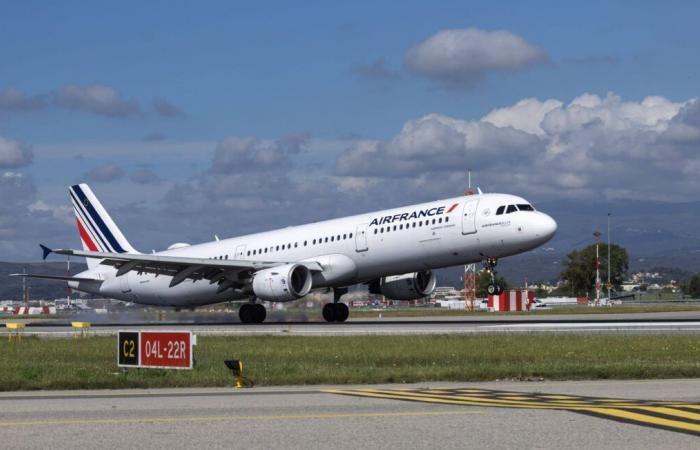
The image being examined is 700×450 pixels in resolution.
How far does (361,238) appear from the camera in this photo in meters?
53.7

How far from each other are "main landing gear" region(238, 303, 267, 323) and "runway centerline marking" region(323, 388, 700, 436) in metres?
36.6

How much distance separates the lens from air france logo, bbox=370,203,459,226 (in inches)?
2020

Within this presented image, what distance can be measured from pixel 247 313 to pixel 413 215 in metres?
11.0

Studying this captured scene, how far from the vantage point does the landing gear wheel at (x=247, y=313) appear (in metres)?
57.6

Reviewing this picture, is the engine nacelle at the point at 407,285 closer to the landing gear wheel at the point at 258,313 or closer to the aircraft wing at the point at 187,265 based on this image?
the aircraft wing at the point at 187,265

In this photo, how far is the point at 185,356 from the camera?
2519cm

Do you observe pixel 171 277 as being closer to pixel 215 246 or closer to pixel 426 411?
pixel 215 246

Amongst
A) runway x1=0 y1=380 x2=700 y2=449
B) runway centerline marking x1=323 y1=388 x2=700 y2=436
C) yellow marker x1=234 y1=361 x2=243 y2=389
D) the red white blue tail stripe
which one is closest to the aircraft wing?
the red white blue tail stripe

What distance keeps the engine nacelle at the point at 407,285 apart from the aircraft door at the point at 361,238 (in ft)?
11.8

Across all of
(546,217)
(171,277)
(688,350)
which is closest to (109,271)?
(171,277)

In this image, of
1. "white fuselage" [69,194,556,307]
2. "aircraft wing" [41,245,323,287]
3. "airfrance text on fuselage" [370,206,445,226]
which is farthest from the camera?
"aircraft wing" [41,245,323,287]

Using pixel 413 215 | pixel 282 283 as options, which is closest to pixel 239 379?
pixel 282 283

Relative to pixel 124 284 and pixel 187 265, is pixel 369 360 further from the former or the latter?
pixel 124 284

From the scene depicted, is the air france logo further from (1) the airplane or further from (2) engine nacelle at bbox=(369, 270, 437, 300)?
(2) engine nacelle at bbox=(369, 270, 437, 300)
